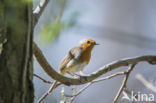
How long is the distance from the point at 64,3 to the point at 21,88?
44cm

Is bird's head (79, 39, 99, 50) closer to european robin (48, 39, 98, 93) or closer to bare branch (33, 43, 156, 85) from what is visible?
european robin (48, 39, 98, 93)

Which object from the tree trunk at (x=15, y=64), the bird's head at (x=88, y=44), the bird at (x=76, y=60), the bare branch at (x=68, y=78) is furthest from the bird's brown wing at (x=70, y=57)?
the tree trunk at (x=15, y=64)

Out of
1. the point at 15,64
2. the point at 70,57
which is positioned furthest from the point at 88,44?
the point at 15,64

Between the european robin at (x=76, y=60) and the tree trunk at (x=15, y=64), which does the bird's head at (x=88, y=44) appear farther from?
the tree trunk at (x=15, y=64)

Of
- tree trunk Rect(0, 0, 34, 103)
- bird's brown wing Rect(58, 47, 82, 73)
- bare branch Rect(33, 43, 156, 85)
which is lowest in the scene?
bird's brown wing Rect(58, 47, 82, 73)

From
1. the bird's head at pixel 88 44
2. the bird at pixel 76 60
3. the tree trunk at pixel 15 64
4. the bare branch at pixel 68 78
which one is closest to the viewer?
the tree trunk at pixel 15 64

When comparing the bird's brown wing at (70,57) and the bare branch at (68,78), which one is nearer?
the bare branch at (68,78)

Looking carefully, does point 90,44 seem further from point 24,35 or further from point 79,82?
point 24,35

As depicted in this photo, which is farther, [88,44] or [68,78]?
[88,44]

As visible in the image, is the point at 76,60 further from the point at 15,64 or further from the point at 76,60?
the point at 15,64

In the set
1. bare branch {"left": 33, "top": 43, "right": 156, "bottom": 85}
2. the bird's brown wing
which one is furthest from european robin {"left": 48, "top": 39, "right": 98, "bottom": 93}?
bare branch {"left": 33, "top": 43, "right": 156, "bottom": 85}

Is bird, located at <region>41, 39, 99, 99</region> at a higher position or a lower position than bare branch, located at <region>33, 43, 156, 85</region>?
lower

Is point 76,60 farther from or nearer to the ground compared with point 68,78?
nearer to the ground

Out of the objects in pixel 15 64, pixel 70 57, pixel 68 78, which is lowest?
pixel 70 57
